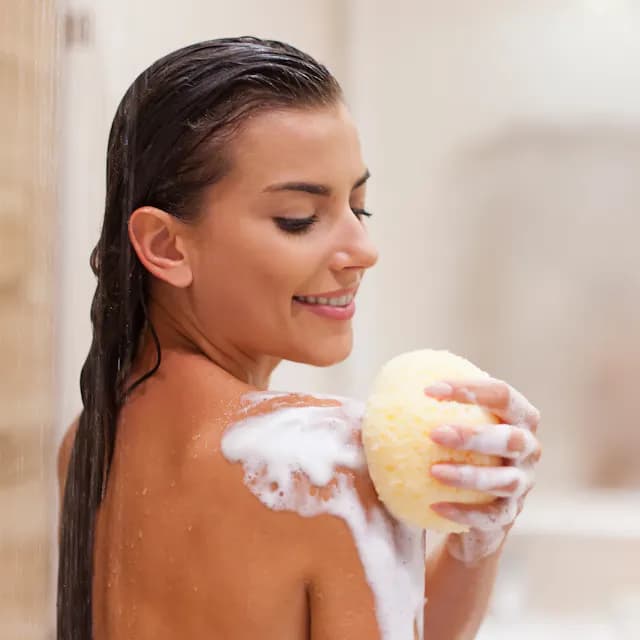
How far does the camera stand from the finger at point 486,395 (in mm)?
505

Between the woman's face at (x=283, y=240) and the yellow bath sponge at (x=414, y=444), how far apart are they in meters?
0.09

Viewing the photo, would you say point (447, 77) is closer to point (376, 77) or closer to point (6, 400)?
point (376, 77)

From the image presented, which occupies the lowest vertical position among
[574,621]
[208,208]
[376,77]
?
[574,621]

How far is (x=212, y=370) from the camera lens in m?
0.56

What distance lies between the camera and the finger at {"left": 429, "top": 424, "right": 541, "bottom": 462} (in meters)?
0.49

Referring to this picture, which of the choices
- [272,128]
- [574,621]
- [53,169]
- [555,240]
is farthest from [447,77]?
[53,169]

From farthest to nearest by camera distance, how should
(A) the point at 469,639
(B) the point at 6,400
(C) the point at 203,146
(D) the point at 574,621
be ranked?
(D) the point at 574,621 < (A) the point at 469,639 < (C) the point at 203,146 < (B) the point at 6,400

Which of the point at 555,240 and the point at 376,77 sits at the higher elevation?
the point at 376,77

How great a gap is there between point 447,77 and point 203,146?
4.13 feet

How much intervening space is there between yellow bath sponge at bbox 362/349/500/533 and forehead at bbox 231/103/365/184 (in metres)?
0.14

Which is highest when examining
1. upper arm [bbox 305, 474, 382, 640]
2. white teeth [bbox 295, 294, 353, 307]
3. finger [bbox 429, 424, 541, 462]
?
white teeth [bbox 295, 294, 353, 307]

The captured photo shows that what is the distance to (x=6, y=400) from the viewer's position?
420 millimetres

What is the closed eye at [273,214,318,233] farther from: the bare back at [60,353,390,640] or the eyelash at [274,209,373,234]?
the bare back at [60,353,390,640]

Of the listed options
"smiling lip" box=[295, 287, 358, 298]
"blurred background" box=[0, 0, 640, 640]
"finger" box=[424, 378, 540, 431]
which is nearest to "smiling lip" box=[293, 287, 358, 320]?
"smiling lip" box=[295, 287, 358, 298]
